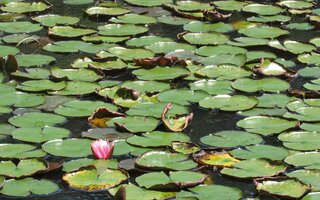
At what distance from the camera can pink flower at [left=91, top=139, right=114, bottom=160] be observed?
11.4 ft

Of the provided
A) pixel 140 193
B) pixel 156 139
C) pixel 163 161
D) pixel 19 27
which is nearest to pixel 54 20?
pixel 19 27

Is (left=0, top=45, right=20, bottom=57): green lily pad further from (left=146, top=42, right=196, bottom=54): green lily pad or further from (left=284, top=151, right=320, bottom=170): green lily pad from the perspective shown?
(left=284, top=151, right=320, bottom=170): green lily pad

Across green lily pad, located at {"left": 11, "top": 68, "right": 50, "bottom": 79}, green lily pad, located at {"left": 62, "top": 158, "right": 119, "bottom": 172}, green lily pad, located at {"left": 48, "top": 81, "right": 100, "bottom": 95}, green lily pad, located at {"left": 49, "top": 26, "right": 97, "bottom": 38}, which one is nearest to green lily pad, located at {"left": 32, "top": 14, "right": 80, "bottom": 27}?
green lily pad, located at {"left": 49, "top": 26, "right": 97, "bottom": 38}

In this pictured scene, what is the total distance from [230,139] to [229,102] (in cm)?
43

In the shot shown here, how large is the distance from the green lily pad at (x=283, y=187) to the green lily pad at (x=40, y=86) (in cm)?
135

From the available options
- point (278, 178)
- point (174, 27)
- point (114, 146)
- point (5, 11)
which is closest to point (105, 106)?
point (114, 146)

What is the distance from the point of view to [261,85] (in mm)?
4332

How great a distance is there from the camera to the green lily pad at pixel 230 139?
368 centimetres

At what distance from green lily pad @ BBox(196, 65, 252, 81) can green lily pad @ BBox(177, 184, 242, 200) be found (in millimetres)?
1230

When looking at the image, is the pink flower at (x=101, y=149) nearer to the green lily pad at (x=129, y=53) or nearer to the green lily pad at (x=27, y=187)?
the green lily pad at (x=27, y=187)

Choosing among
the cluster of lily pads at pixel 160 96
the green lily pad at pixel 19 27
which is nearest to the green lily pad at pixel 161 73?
the cluster of lily pads at pixel 160 96

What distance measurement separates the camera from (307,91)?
425 cm

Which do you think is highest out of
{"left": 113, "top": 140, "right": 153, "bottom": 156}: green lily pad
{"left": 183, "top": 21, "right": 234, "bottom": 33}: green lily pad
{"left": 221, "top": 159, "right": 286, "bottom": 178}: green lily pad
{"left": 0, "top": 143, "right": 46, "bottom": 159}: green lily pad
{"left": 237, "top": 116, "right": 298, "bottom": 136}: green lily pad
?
{"left": 183, "top": 21, "right": 234, "bottom": 33}: green lily pad

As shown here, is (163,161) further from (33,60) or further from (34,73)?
(33,60)
